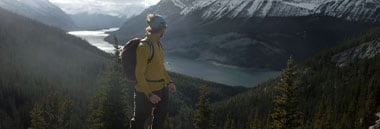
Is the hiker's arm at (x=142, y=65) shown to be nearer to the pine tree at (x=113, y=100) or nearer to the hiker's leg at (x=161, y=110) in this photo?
the hiker's leg at (x=161, y=110)

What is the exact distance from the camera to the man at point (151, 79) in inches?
466

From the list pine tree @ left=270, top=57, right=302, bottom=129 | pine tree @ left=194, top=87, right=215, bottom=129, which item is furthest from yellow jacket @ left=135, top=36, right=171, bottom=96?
pine tree @ left=194, top=87, right=215, bottom=129

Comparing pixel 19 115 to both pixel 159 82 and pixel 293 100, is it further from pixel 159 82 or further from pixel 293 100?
pixel 159 82

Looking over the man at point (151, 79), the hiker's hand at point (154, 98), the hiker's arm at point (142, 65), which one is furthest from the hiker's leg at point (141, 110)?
the hiker's hand at point (154, 98)

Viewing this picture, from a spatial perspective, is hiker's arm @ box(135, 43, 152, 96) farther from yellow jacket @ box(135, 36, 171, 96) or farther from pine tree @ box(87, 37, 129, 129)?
pine tree @ box(87, 37, 129, 129)

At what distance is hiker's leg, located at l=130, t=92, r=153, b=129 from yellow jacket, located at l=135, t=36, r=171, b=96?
274 mm

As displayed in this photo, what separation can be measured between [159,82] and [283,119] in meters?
20.6

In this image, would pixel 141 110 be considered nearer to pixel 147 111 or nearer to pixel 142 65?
pixel 147 111

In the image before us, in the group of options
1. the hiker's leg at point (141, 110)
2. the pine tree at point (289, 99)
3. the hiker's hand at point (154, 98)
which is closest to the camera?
the hiker's hand at point (154, 98)

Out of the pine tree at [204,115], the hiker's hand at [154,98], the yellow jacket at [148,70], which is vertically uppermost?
the yellow jacket at [148,70]

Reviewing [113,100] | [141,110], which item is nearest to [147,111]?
[141,110]

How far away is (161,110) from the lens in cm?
1262

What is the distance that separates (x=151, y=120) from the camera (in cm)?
1290

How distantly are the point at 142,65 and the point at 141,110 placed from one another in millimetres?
1275
